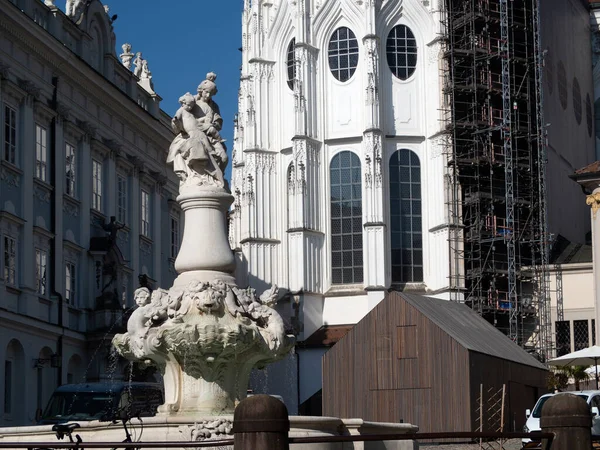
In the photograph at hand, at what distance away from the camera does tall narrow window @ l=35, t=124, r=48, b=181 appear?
1773 inches

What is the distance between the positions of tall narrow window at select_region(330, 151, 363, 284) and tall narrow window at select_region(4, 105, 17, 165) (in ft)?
67.0

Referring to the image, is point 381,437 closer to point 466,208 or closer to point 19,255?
point 19,255

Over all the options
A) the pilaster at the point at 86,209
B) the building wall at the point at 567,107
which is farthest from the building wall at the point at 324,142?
the pilaster at the point at 86,209

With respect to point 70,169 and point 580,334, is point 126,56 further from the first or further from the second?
point 580,334

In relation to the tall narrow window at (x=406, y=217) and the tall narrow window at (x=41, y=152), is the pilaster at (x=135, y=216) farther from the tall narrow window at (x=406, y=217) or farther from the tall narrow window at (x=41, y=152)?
the tall narrow window at (x=406, y=217)

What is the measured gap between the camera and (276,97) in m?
63.0

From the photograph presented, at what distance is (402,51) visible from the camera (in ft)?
205

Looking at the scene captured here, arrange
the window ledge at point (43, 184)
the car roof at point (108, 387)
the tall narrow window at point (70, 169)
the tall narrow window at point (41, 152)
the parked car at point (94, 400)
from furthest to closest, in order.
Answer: the tall narrow window at point (70, 169) < the tall narrow window at point (41, 152) < the window ledge at point (43, 184) < the car roof at point (108, 387) < the parked car at point (94, 400)

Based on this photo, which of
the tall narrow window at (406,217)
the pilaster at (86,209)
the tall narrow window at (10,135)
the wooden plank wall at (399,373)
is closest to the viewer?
the wooden plank wall at (399,373)

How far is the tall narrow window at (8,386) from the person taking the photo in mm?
42500

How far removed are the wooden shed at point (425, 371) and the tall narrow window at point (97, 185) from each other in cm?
1112

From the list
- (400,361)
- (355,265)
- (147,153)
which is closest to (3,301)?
(400,361)

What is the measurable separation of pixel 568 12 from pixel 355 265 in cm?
1789

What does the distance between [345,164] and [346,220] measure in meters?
2.41
